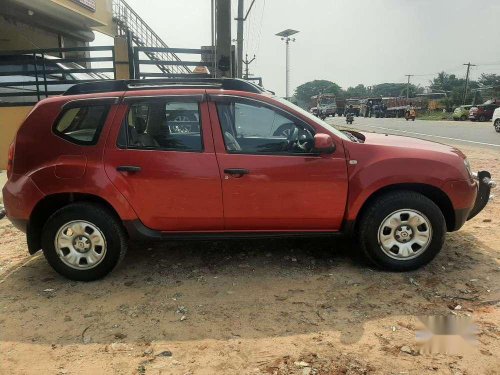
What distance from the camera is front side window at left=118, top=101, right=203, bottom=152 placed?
12.5ft

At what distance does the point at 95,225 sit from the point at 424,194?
2971 mm

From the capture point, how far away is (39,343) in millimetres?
3051

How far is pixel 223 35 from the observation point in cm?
837

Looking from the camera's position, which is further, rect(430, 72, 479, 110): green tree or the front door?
rect(430, 72, 479, 110): green tree

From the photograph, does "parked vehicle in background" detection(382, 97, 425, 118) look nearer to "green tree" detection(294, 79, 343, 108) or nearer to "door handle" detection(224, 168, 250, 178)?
"door handle" detection(224, 168, 250, 178)

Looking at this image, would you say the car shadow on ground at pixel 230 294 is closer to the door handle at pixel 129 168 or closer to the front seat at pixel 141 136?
the door handle at pixel 129 168

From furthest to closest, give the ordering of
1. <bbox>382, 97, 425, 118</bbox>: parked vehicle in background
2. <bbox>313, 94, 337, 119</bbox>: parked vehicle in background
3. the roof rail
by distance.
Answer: <bbox>313, 94, 337, 119</bbox>: parked vehicle in background, <bbox>382, 97, 425, 118</bbox>: parked vehicle in background, the roof rail

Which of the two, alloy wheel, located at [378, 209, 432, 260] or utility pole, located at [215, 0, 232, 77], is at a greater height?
utility pole, located at [215, 0, 232, 77]

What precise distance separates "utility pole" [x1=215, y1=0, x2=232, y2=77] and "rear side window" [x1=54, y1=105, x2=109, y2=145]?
4.90m

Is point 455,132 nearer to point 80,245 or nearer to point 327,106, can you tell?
point 80,245

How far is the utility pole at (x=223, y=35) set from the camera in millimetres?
8273

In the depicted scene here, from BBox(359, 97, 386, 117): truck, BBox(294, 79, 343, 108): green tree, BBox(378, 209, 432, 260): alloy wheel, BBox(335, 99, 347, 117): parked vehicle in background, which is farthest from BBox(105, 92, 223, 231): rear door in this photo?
BBox(294, 79, 343, 108): green tree

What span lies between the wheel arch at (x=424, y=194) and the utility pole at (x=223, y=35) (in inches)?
211

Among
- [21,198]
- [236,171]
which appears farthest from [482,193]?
[21,198]
